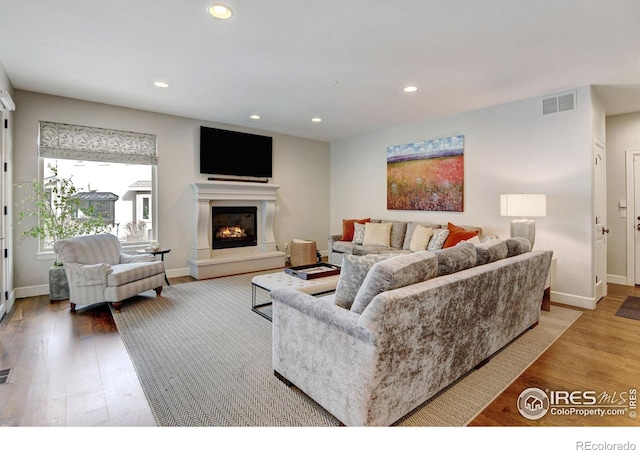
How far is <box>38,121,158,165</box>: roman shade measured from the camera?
4238mm

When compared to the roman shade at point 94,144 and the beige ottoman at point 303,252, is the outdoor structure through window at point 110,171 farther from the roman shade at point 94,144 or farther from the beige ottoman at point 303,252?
the beige ottoman at point 303,252

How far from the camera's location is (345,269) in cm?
200

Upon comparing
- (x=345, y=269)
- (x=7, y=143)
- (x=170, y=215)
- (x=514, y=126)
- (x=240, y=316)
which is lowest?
(x=240, y=316)

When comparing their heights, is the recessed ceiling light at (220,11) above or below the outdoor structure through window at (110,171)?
above

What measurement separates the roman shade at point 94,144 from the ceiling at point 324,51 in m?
0.45

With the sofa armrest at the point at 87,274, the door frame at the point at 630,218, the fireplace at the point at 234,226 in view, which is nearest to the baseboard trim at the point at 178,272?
the fireplace at the point at 234,226

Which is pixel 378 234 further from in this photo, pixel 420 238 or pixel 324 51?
pixel 324 51

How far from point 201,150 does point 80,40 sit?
2.71 metres

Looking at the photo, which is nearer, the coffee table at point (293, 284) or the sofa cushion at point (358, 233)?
the coffee table at point (293, 284)

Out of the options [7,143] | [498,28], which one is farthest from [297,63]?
[7,143]

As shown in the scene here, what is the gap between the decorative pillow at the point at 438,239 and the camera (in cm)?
462

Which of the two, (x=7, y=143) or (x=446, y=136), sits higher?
(x=446, y=136)

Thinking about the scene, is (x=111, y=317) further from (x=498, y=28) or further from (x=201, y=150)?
(x=498, y=28)

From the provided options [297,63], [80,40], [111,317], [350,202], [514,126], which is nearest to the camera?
[80,40]
